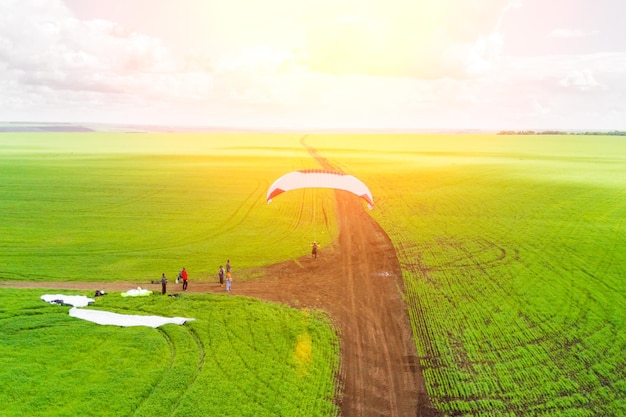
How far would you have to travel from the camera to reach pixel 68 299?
22609mm

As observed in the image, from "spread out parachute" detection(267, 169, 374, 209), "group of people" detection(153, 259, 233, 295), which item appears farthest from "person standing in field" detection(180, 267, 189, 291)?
"spread out parachute" detection(267, 169, 374, 209)

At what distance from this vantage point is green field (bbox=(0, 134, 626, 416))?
17.4m

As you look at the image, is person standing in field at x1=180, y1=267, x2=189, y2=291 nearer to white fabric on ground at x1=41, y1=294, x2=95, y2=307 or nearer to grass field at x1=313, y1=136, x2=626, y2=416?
white fabric on ground at x1=41, y1=294, x2=95, y2=307

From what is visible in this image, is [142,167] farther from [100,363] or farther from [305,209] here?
[100,363]

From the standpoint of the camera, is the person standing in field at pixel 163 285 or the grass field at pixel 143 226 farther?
the grass field at pixel 143 226

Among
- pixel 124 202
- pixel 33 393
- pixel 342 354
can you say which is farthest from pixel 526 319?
pixel 124 202

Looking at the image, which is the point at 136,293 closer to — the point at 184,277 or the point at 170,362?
the point at 184,277

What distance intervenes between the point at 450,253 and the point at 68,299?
26.0 m

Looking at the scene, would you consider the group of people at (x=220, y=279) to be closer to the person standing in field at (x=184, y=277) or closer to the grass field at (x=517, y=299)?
the person standing in field at (x=184, y=277)

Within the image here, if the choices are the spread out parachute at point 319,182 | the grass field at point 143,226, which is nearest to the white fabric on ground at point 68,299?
the grass field at point 143,226

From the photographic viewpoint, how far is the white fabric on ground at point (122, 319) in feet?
66.9

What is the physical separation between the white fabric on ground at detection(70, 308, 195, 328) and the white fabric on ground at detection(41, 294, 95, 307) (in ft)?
2.52

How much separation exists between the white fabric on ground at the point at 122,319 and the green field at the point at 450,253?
1563 millimetres

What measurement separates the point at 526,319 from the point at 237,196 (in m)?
40.4
